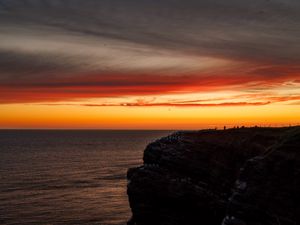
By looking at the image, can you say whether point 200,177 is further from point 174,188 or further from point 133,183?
point 133,183

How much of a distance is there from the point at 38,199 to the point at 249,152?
163 ft

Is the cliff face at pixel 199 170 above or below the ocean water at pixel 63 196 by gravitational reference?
above

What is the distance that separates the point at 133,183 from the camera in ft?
150

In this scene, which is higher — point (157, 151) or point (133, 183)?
point (157, 151)

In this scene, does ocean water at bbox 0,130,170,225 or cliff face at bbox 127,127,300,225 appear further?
ocean water at bbox 0,130,170,225

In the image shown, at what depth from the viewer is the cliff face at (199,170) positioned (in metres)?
36.6

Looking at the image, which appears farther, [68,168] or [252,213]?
[68,168]

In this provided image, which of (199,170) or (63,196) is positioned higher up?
(199,170)

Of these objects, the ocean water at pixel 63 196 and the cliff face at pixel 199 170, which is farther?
the ocean water at pixel 63 196

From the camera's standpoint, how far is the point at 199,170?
43.4 meters

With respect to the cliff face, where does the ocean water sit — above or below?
below

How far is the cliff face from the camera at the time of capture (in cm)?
3665

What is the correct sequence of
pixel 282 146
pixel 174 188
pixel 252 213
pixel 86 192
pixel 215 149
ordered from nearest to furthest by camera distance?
1. pixel 252 213
2. pixel 282 146
3. pixel 174 188
4. pixel 215 149
5. pixel 86 192

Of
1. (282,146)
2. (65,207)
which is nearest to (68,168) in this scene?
(65,207)
